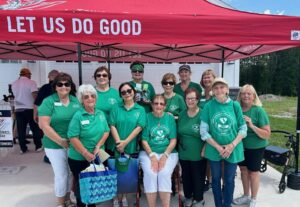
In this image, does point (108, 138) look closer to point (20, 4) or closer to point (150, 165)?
point (150, 165)

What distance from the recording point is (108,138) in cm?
341

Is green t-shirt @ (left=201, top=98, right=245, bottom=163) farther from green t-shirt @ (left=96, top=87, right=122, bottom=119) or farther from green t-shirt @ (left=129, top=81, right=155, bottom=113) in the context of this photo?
green t-shirt @ (left=96, top=87, right=122, bottom=119)

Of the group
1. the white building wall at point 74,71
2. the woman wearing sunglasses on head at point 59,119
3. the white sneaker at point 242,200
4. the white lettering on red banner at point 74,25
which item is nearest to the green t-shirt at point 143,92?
the white lettering on red banner at point 74,25

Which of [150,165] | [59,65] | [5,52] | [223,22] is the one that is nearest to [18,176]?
[150,165]

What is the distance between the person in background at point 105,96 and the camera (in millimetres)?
3459

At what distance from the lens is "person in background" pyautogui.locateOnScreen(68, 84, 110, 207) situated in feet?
9.67

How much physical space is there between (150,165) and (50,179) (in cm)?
217

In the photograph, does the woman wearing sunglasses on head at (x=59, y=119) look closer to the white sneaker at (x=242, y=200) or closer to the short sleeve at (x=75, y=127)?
the short sleeve at (x=75, y=127)

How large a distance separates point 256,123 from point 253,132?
4.4 inches

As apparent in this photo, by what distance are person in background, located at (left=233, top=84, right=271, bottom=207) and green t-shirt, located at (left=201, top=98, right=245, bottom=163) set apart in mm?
288

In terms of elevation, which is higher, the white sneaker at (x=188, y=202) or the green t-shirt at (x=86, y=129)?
the green t-shirt at (x=86, y=129)

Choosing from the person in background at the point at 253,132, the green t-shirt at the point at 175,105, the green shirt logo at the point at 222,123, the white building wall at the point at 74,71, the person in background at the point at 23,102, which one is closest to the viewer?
the green shirt logo at the point at 222,123

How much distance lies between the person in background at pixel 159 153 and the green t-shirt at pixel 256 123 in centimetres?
87

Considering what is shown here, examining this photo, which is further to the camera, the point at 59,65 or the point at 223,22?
the point at 59,65
